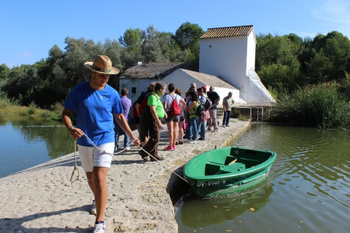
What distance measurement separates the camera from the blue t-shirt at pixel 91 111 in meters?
3.46

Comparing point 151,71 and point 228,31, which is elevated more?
point 228,31

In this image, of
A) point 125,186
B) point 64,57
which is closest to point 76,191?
point 125,186

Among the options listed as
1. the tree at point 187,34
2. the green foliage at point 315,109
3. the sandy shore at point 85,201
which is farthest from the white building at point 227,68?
the tree at point 187,34

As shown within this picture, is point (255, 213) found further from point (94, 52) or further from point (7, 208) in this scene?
point (94, 52)

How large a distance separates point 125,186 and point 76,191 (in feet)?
Result: 2.82

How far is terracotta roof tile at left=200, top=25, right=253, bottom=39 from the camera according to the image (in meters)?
28.1

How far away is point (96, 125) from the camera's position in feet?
11.4

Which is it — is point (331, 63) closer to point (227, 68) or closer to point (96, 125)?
point (227, 68)

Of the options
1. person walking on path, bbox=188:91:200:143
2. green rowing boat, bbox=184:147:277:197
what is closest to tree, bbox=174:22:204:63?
person walking on path, bbox=188:91:200:143

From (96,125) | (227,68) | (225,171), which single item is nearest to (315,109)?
(227,68)

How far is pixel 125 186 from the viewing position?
5.39m

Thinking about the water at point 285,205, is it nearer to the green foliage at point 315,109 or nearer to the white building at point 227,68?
the green foliage at point 315,109

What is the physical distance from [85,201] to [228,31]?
90.0 feet

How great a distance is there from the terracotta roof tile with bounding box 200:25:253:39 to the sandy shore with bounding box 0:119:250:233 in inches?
934
